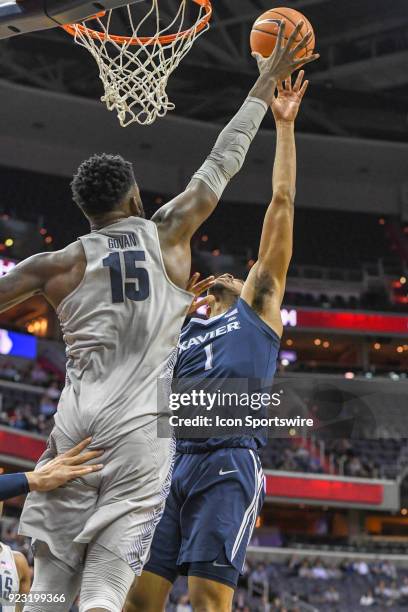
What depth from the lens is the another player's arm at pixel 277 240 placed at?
4.14 meters

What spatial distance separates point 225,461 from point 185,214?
128cm

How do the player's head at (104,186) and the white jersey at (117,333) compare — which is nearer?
the white jersey at (117,333)

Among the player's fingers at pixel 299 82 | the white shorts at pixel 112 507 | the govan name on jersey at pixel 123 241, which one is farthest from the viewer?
the player's fingers at pixel 299 82

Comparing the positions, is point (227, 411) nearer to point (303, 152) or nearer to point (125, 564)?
point (125, 564)

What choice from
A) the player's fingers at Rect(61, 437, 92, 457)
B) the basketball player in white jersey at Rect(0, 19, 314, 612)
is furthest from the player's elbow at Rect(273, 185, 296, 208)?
the player's fingers at Rect(61, 437, 92, 457)

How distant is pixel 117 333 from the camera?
2893 mm

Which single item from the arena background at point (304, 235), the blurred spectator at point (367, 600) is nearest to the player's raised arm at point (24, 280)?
the arena background at point (304, 235)

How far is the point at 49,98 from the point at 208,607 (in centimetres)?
2294

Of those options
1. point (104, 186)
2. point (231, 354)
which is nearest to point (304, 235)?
point (231, 354)

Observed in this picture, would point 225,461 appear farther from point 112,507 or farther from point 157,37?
point 157,37

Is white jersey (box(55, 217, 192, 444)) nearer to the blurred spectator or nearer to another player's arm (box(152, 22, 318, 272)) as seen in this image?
another player's arm (box(152, 22, 318, 272))

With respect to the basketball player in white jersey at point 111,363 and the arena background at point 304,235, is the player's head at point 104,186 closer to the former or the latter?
the basketball player in white jersey at point 111,363

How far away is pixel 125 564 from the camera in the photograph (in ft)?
8.93

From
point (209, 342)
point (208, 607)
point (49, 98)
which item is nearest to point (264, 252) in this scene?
point (209, 342)
